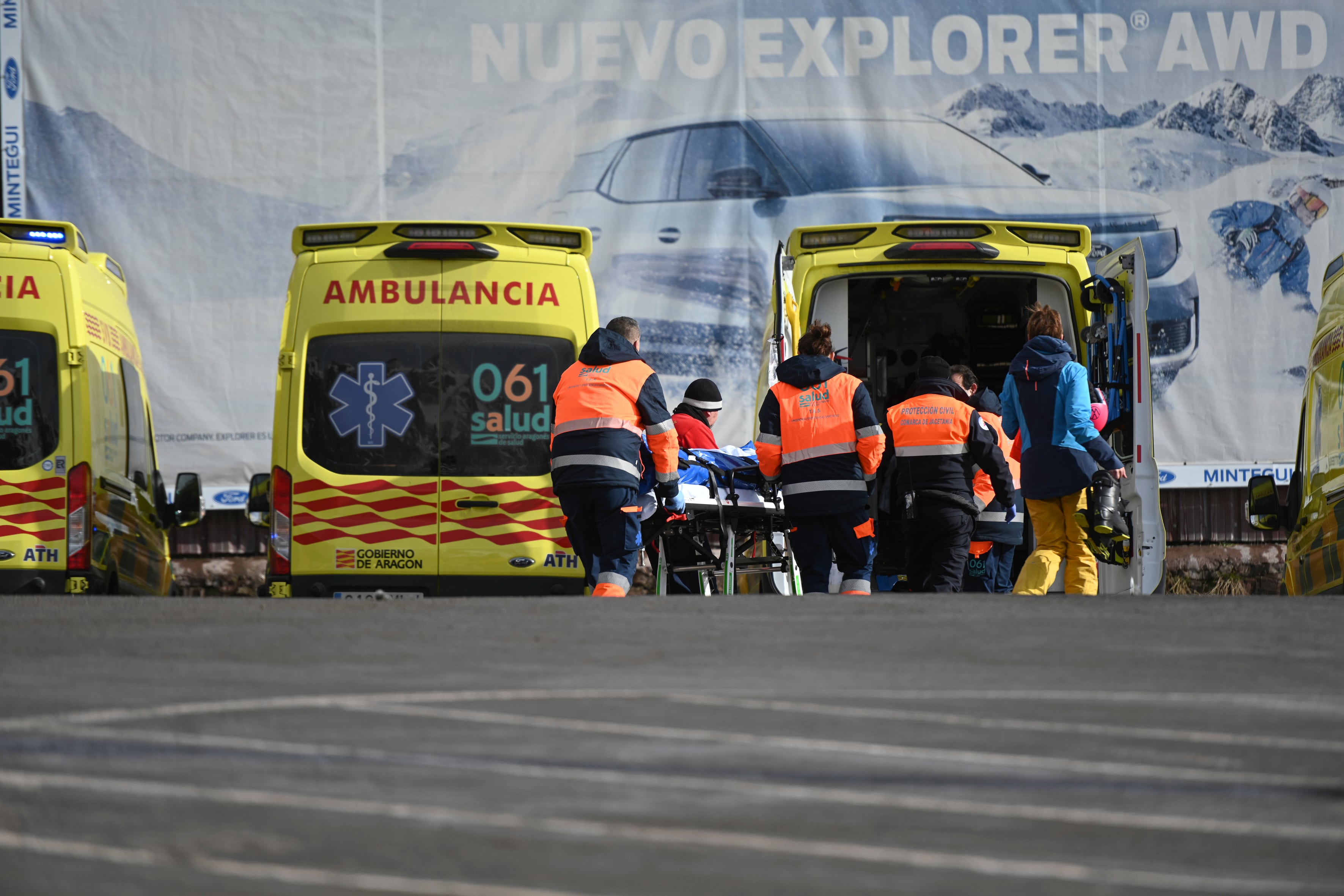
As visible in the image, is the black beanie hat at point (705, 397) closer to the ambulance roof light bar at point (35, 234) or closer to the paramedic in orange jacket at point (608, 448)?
the paramedic in orange jacket at point (608, 448)

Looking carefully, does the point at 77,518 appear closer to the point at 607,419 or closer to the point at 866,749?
the point at 607,419

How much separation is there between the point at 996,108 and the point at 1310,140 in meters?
2.31

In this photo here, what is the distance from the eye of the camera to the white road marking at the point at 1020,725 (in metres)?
2.67

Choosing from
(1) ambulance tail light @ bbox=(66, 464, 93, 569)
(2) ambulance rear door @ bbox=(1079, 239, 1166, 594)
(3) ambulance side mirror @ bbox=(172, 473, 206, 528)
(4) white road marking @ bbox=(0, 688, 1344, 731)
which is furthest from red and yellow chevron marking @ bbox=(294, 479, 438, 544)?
(4) white road marking @ bbox=(0, 688, 1344, 731)

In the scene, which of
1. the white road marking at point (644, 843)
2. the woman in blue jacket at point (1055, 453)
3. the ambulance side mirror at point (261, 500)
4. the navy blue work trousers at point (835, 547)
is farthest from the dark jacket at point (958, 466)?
the white road marking at point (644, 843)

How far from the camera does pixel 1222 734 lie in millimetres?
2719

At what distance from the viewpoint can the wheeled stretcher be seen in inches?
301

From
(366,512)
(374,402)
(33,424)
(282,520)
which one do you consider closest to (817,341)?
(374,402)

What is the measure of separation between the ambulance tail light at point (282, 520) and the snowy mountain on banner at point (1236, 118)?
7263mm

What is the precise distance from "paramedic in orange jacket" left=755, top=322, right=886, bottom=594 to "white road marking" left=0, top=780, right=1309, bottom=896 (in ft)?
15.8

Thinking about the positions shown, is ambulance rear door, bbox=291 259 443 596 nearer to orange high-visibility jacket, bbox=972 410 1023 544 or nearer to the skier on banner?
orange high-visibility jacket, bbox=972 410 1023 544

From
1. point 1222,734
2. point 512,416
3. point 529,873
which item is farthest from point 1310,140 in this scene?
point 529,873

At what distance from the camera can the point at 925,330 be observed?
11.2 meters

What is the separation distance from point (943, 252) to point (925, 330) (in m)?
3.70
